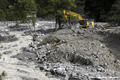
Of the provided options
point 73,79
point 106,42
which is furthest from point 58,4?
point 73,79

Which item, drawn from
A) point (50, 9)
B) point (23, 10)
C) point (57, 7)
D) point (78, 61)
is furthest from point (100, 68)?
point (23, 10)

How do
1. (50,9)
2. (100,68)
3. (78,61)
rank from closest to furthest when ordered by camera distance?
1. (100,68)
2. (78,61)
3. (50,9)

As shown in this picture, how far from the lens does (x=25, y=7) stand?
77.1 feet

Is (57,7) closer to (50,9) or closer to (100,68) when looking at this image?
(50,9)

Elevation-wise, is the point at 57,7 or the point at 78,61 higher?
the point at 57,7

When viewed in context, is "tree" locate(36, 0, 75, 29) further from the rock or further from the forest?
the rock

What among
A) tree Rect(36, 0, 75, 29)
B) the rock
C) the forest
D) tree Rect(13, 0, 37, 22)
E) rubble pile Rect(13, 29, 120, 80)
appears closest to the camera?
rubble pile Rect(13, 29, 120, 80)

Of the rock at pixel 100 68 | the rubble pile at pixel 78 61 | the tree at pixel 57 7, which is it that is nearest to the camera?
the rubble pile at pixel 78 61

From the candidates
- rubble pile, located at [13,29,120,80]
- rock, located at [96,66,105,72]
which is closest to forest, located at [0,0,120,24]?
rubble pile, located at [13,29,120,80]

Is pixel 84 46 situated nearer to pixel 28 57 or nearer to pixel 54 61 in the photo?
pixel 54 61

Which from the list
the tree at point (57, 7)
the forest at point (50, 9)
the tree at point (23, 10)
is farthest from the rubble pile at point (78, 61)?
the tree at point (23, 10)

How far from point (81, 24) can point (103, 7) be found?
1754 cm

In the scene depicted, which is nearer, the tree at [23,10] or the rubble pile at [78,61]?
the rubble pile at [78,61]

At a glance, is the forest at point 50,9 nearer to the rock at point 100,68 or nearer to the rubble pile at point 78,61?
the rubble pile at point 78,61
